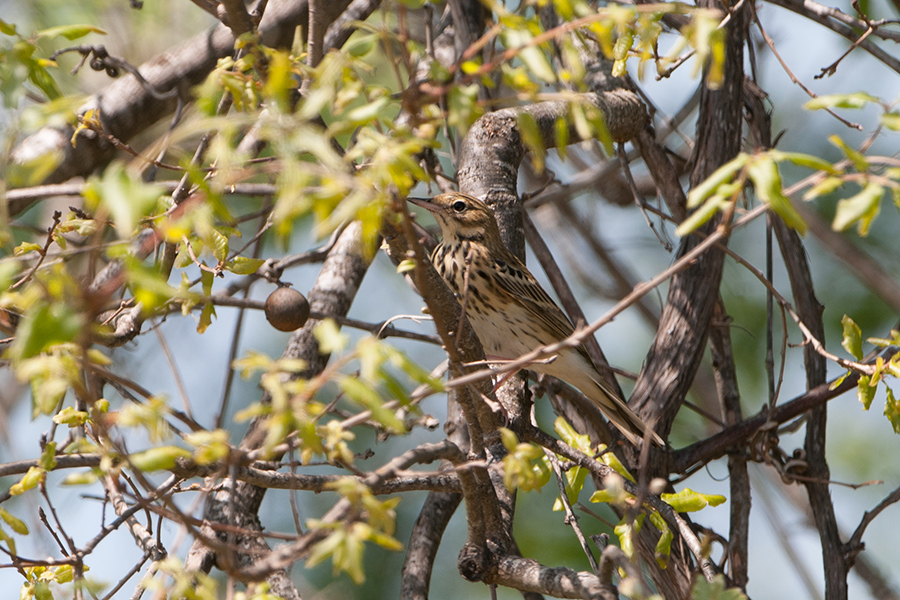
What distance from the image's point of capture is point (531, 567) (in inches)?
97.2

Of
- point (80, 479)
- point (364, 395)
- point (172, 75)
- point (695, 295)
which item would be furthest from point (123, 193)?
point (172, 75)

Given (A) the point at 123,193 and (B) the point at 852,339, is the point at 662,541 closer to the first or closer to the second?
(B) the point at 852,339

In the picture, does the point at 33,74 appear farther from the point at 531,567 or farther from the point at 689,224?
the point at 531,567

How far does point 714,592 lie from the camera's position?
169cm

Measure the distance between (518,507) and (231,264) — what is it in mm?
3838

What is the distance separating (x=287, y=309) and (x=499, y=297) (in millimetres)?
Result: 2078

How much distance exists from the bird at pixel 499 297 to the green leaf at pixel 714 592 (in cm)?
197

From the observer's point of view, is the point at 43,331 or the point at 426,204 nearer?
the point at 43,331

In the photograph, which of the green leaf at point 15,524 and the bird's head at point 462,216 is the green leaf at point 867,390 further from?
the green leaf at point 15,524

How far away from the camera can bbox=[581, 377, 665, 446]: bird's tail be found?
360cm

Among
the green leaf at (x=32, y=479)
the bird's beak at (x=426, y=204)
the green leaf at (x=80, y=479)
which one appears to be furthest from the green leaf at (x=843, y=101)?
the bird's beak at (x=426, y=204)

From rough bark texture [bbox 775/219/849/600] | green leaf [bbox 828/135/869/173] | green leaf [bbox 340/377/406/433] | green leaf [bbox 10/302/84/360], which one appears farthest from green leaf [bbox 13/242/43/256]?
rough bark texture [bbox 775/219/849/600]

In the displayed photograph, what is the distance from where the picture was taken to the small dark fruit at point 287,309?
8.55 feet

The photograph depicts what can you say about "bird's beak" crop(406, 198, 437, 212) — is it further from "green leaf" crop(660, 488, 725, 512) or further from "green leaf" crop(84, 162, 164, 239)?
"green leaf" crop(84, 162, 164, 239)
